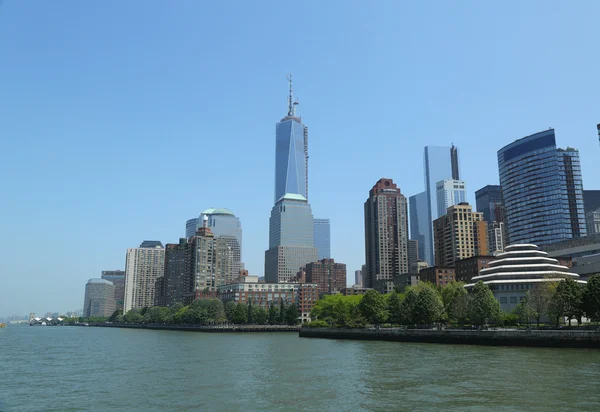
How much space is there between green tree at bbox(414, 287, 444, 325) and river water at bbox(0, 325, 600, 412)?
49.0 m

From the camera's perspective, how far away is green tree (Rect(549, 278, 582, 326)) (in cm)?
11850

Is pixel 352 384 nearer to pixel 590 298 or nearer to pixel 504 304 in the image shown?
pixel 590 298

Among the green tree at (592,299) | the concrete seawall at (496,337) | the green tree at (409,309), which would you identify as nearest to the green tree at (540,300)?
the green tree at (592,299)

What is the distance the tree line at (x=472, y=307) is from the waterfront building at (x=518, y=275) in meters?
9.93

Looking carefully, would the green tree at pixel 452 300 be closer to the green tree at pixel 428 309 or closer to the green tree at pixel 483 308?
the green tree at pixel 428 309

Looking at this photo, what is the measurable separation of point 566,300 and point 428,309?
1574 inches

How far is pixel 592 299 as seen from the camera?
110875mm

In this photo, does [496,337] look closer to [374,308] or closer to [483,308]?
[483,308]

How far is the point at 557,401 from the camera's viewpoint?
169ft

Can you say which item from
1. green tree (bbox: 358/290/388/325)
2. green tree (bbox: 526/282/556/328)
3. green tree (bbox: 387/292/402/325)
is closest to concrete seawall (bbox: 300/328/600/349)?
green tree (bbox: 358/290/388/325)

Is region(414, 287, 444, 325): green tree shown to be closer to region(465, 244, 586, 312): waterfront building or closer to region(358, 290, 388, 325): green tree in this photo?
region(358, 290, 388, 325): green tree

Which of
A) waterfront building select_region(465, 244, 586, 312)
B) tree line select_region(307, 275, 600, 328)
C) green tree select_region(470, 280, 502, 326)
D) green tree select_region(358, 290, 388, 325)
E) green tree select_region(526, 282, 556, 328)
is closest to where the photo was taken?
tree line select_region(307, 275, 600, 328)

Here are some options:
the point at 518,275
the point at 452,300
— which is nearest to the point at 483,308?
the point at 452,300

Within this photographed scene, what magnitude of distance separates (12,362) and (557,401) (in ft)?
311
